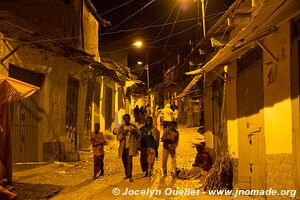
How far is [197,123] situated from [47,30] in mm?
12847

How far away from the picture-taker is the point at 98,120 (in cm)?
2147

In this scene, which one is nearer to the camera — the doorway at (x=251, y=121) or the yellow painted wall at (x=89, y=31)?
the doorway at (x=251, y=121)

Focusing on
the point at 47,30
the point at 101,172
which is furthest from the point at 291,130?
the point at 47,30

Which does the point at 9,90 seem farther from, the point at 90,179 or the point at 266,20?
the point at 266,20

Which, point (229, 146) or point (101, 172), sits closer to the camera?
point (229, 146)

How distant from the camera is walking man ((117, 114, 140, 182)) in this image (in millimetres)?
11461

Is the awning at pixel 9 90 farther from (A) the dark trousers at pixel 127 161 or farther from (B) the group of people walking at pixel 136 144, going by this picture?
(A) the dark trousers at pixel 127 161

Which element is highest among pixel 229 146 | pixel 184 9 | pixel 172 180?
pixel 184 9

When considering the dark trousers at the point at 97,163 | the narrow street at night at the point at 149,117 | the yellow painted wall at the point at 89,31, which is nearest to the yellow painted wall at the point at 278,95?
the narrow street at night at the point at 149,117

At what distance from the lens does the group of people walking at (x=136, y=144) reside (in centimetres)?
1154

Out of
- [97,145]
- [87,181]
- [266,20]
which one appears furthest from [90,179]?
[266,20]

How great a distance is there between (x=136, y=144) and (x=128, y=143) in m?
0.24

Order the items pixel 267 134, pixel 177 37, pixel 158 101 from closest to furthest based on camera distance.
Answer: pixel 267 134
pixel 177 37
pixel 158 101

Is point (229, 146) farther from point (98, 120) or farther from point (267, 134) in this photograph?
point (98, 120)
